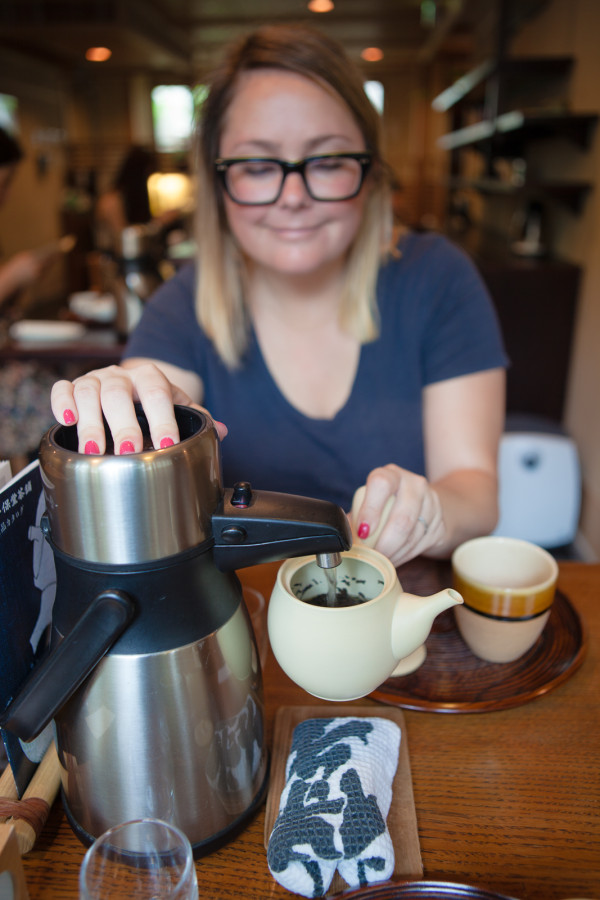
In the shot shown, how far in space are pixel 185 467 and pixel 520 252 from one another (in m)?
3.00

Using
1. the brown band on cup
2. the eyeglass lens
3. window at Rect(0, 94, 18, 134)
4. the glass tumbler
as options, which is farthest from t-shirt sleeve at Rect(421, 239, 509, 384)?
window at Rect(0, 94, 18, 134)

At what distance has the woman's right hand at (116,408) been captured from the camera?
1.67 ft

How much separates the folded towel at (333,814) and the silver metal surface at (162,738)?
5cm

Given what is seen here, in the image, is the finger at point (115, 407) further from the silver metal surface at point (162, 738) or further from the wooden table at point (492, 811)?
the wooden table at point (492, 811)

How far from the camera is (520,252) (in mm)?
3092

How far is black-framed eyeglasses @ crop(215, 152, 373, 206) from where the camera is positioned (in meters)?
1.11

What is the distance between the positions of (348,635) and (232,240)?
1017 millimetres

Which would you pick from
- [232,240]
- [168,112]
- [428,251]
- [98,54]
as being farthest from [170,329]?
[168,112]

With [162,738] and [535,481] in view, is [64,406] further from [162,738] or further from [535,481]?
[535,481]

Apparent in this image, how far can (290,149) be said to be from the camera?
1.11 meters

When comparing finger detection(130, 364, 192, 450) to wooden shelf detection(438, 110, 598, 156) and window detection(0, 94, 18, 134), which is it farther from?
window detection(0, 94, 18, 134)

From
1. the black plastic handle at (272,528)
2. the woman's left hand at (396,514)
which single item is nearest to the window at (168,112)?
the woman's left hand at (396,514)

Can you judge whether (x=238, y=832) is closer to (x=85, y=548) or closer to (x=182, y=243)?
(x=85, y=548)

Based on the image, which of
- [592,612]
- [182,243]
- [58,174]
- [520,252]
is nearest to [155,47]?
[58,174]
